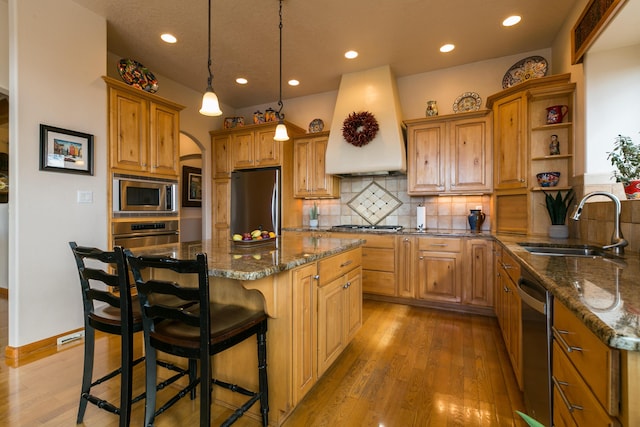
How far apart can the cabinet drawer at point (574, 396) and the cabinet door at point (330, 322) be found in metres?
1.13

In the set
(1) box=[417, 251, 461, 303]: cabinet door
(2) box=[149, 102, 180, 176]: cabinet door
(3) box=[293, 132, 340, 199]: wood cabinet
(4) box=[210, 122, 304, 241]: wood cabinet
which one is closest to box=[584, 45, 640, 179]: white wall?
(1) box=[417, 251, 461, 303]: cabinet door

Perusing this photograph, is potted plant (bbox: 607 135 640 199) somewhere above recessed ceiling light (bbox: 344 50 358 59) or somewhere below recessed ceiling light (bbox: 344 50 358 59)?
below

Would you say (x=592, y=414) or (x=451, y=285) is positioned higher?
(x=592, y=414)

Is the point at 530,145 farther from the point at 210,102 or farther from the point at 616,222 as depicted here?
the point at 210,102

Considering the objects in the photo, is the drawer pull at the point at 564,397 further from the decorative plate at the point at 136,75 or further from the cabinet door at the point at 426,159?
the decorative plate at the point at 136,75

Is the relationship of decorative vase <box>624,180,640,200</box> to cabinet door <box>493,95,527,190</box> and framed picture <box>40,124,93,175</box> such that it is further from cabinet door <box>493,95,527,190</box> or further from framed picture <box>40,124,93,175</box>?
framed picture <box>40,124,93,175</box>

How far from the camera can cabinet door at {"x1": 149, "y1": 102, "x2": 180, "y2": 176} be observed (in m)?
3.21

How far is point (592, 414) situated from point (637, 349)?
1.02ft

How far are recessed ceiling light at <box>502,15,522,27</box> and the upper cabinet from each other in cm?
353

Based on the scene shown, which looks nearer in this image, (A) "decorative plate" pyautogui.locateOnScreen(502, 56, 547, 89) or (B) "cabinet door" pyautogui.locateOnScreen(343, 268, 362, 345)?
(B) "cabinet door" pyautogui.locateOnScreen(343, 268, 362, 345)

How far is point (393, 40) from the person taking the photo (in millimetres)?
3156

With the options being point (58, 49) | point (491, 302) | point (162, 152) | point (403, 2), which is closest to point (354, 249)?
point (491, 302)

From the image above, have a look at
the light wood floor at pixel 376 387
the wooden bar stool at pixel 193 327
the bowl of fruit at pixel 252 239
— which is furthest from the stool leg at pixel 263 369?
the bowl of fruit at pixel 252 239

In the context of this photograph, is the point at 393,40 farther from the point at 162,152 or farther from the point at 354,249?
the point at 162,152
